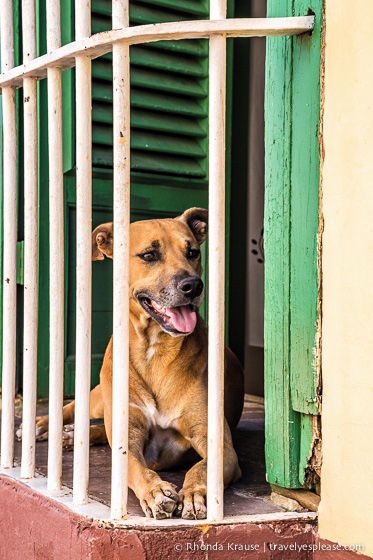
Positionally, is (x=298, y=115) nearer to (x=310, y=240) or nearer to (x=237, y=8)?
(x=310, y=240)

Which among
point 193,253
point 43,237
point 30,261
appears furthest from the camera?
point 43,237

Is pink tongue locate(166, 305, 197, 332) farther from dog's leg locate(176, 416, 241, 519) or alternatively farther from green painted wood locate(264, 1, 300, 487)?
green painted wood locate(264, 1, 300, 487)

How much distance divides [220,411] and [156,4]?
8.24 ft

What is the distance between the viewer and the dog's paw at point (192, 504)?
2004 millimetres

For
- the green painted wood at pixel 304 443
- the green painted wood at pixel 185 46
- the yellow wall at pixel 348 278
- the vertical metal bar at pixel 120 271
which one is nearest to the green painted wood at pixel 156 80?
the green painted wood at pixel 185 46

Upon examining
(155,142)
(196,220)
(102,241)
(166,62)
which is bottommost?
(102,241)

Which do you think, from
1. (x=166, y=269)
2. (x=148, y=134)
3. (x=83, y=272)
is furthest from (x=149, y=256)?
(x=148, y=134)

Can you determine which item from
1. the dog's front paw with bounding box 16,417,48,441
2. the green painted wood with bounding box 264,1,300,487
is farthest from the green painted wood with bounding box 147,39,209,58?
the dog's front paw with bounding box 16,417,48,441

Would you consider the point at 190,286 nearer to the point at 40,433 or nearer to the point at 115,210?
the point at 115,210

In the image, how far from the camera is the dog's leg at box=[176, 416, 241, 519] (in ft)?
6.64

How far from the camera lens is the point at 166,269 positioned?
2.72 m

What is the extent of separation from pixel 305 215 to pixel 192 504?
1.04 meters

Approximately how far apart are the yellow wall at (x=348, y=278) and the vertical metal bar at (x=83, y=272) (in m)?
0.80

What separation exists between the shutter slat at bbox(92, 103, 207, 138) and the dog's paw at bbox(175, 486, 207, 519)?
2054 mm
